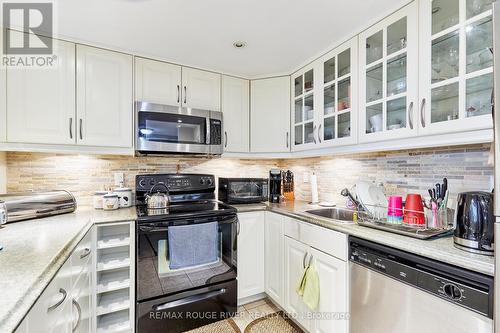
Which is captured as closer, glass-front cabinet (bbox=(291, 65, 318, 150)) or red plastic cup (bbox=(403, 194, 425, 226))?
red plastic cup (bbox=(403, 194, 425, 226))

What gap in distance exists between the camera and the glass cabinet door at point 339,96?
69.5 inches

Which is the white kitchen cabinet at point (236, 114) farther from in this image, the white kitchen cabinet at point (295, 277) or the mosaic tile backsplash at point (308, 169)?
the white kitchen cabinet at point (295, 277)

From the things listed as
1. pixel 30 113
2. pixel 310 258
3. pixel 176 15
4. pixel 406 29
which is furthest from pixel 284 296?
pixel 30 113

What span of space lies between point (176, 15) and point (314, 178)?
184 cm

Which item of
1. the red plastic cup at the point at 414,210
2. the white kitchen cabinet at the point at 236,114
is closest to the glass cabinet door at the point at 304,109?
the white kitchen cabinet at the point at 236,114

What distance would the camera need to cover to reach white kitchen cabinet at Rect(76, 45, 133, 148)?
6.17ft

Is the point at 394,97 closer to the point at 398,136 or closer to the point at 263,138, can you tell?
the point at 398,136

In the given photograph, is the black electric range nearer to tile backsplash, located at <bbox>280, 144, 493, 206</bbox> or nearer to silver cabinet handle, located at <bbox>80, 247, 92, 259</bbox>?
silver cabinet handle, located at <bbox>80, 247, 92, 259</bbox>

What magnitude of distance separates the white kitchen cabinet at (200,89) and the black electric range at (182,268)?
808 millimetres

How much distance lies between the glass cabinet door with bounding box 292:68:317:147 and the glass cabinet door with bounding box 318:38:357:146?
13 centimetres

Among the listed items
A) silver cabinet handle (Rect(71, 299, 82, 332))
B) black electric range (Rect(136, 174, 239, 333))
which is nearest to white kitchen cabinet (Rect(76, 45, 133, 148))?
black electric range (Rect(136, 174, 239, 333))

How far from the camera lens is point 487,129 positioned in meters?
1.09

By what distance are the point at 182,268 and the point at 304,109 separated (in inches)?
69.7

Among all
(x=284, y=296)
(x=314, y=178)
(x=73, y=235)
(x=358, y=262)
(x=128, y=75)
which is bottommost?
(x=284, y=296)
